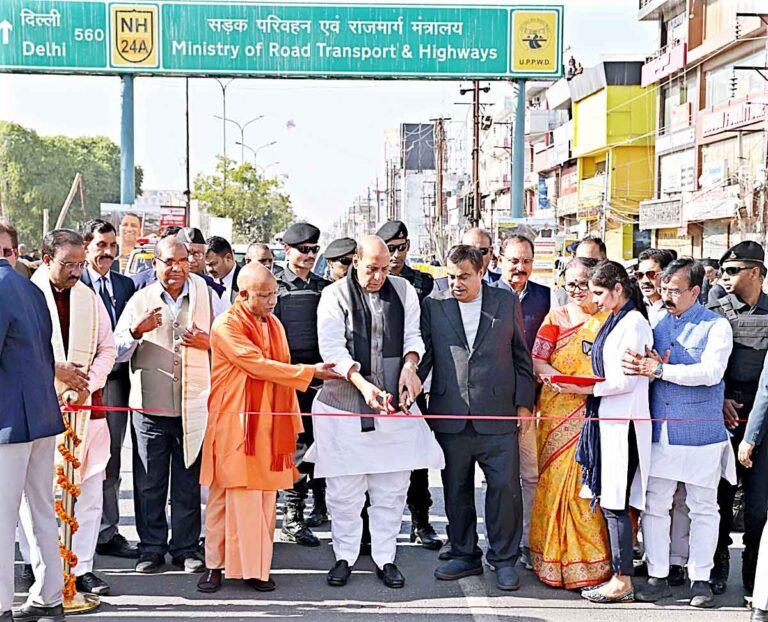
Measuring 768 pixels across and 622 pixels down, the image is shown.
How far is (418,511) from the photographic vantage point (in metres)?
6.99

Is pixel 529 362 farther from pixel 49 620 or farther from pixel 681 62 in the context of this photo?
pixel 681 62

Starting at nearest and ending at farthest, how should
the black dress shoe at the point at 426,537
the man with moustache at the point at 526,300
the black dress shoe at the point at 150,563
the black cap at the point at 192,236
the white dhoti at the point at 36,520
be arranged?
the white dhoti at the point at 36,520 < the black dress shoe at the point at 150,563 < the man with moustache at the point at 526,300 < the black dress shoe at the point at 426,537 < the black cap at the point at 192,236

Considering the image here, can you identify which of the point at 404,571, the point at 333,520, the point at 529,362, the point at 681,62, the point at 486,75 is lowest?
the point at 404,571

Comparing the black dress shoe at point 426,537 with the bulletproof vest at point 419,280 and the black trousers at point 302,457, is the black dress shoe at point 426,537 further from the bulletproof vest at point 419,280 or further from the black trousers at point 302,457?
the bulletproof vest at point 419,280

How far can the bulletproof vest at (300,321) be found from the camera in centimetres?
688

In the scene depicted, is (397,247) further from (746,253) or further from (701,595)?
(701,595)

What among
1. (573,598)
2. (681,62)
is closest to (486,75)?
(573,598)

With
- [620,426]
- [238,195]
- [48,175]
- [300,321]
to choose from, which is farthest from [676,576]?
[48,175]

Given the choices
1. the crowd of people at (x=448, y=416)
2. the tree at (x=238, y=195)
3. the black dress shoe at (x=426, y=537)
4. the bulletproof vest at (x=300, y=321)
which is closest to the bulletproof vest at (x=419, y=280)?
the bulletproof vest at (x=300, y=321)

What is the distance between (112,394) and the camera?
6.52 meters

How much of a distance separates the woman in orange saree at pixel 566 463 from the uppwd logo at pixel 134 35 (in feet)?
43.6

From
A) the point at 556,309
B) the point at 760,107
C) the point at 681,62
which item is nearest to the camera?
the point at 556,309

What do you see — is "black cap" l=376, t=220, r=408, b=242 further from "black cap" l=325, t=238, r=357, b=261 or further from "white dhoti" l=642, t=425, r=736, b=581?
"white dhoti" l=642, t=425, r=736, b=581

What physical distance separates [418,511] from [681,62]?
121 feet
